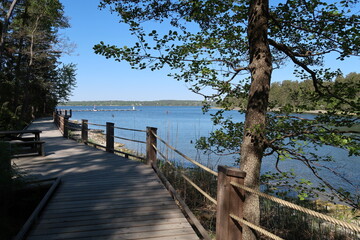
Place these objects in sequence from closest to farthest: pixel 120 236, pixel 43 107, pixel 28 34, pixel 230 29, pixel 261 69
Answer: pixel 120 236 → pixel 261 69 → pixel 230 29 → pixel 28 34 → pixel 43 107

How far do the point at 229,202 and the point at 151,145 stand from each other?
4.13 m

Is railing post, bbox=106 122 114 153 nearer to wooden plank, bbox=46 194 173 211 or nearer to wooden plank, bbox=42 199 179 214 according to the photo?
wooden plank, bbox=46 194 173 211

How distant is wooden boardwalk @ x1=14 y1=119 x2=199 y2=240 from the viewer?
3.31 m

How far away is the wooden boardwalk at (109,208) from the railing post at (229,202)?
78 cm

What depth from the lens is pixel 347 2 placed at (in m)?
4.13

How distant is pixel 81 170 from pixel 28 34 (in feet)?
62.0

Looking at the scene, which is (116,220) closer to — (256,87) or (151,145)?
(151,145)

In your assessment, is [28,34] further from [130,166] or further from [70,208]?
[70,208]

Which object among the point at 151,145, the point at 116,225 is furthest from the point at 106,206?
the point at 151,145

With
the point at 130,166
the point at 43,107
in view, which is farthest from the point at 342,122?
the point at 43,107

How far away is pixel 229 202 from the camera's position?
2.58 meters

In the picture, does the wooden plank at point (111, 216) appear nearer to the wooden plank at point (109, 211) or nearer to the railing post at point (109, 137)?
the wooden plank at point (109, 211)

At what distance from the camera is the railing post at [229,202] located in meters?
2.52

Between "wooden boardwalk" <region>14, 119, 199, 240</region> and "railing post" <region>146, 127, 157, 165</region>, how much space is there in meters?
0.29
